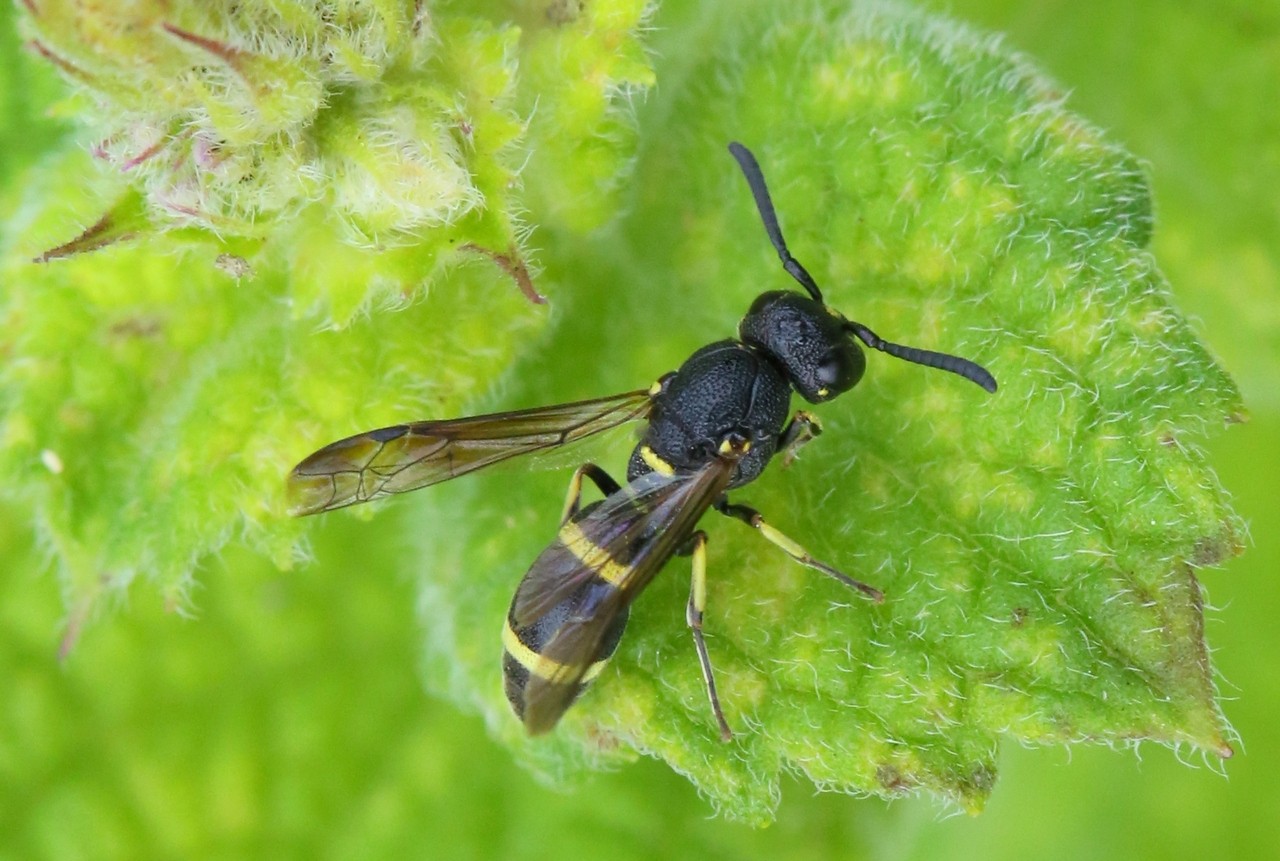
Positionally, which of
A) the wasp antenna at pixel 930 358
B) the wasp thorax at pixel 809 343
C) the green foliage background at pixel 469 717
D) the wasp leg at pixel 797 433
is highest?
the wasp antenna at pixel 930 358

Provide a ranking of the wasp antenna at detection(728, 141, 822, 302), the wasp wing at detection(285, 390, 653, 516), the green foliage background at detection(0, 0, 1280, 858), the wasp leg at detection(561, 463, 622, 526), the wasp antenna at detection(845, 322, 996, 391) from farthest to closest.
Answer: the green foliage background at detection(0, 0, 1280, 858), the wasp leg at detection(561, 463, 622, 526), the wasp antenna at detection(728, 141, 822, 302), the wasp wing at detection(285, 390, 653, 516), the wasp antenna at detection(845, 322, 996, 391)

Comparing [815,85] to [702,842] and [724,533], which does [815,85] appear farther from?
[702,842]

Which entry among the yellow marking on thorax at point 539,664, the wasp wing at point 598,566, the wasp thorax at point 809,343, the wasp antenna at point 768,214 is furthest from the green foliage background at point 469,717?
the wasp antenna at point 768,214

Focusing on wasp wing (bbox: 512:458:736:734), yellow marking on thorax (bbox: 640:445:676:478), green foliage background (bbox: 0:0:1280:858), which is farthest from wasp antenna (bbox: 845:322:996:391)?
green foliage background (bbox: 0:0:1280:858)

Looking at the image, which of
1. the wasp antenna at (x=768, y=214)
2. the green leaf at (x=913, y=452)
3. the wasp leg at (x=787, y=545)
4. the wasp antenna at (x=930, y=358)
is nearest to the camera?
the green leaf at (x=913, y=452)

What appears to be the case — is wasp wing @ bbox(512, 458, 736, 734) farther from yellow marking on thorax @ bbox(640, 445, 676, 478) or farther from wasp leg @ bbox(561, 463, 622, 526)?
wasp leg @ bbox(561, 463, 622, 526)

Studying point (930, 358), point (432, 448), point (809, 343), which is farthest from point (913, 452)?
point (432, 448)

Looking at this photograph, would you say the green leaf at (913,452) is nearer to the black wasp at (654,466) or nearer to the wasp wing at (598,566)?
the black wasp at (654,466)

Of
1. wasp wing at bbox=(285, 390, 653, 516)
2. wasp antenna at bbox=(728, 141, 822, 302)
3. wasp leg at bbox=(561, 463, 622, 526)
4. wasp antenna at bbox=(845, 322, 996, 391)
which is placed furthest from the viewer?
wasp leg at bbox=(561, 463, 622, 526)
